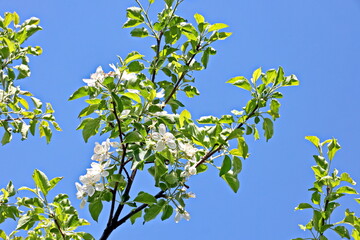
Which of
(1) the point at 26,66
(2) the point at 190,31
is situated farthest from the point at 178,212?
(1) the point at 26,66

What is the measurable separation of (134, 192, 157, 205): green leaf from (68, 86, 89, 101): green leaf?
549 mm

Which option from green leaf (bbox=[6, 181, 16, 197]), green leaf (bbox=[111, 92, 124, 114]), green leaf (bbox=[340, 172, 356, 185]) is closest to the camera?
green leaf (bbox=[111, 92, 124, 114])

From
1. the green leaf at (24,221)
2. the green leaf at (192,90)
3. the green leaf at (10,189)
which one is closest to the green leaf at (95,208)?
the green leaf at (24,221)

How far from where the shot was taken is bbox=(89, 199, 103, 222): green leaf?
2.36m

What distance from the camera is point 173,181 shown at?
7.72 feet

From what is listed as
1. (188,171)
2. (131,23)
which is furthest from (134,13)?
(188,171)

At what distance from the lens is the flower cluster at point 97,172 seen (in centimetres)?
229

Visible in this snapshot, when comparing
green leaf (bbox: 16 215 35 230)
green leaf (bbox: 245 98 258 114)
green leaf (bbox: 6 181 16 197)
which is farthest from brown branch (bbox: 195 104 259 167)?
green leaf (bbox: 6 181 16 197)

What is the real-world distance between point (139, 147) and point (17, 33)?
5.26 ft

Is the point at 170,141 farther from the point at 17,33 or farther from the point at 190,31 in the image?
the point at 17,33

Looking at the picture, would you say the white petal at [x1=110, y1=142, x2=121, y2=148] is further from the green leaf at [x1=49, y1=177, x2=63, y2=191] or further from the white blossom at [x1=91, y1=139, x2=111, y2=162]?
the green leaf at [x1=49, y1=177, x2=63, y2=191]

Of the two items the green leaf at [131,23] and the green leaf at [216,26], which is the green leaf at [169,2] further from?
the green leaf at [216,26]

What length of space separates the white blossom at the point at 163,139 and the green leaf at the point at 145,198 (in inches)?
9.8

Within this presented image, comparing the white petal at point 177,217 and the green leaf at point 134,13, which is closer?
the white petal at point 177,217
